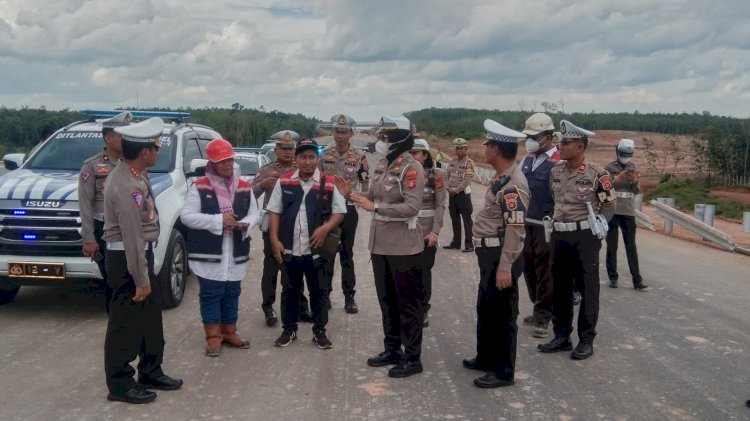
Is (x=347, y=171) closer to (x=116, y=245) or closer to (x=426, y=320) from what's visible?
(x=426, y=320)

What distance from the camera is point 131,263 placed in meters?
4.94

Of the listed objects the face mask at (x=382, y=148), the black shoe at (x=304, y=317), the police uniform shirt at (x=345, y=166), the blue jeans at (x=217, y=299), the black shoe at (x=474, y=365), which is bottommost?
the black shoe at (x=304, y=317)

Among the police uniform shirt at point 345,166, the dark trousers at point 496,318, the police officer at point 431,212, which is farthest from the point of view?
the police uniform shirt at point 345,166

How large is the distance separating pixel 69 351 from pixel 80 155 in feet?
10.3

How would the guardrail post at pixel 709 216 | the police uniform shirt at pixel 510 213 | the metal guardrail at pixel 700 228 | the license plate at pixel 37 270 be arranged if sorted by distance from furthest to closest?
the guardrail post at pixel 709 216, the metal guardrail at pixel 700 228, the license plate at pixel 37 270, the police uniform shirt at pixel 510 213

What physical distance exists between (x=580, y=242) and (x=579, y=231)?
0.10 metres

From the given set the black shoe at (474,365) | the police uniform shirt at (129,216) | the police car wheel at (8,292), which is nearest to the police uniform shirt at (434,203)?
the black shoe at (474,365)

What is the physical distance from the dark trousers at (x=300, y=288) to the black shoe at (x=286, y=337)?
4 cm

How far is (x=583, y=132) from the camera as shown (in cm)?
613

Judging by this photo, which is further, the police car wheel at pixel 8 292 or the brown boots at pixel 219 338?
the police car wheel at pixel 8 292

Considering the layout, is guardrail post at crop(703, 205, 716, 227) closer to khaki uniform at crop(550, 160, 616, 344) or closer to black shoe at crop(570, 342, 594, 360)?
khaki uniform at crop(550, 160, 616, 344)

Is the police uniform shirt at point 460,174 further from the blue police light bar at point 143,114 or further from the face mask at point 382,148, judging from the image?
the face mask at point 382,148

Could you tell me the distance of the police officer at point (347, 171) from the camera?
7.59m

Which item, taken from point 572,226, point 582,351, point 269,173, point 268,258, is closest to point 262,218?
point 268,258
